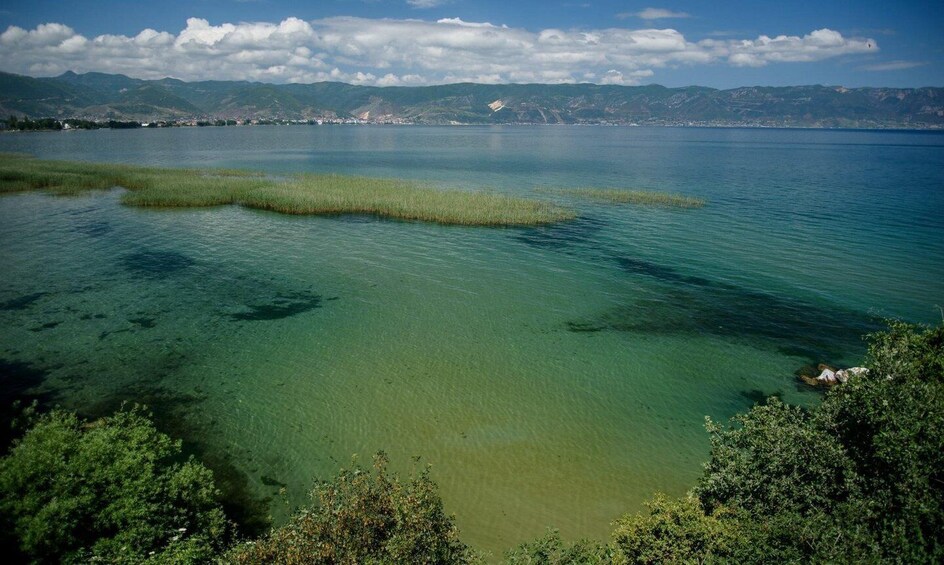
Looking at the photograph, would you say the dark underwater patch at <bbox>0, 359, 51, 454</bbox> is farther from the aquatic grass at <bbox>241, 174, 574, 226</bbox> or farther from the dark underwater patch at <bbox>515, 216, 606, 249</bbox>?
the dark underwater patch at <bbox>515, 216, 606, 249</bbox>

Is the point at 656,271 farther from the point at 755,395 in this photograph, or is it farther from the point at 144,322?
the point at 144,322

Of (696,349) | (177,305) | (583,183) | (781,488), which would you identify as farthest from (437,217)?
(781,488)

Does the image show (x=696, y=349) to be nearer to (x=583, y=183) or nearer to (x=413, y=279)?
(x=413, y=279)

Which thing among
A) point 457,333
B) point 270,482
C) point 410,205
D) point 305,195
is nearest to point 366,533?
point 270,482

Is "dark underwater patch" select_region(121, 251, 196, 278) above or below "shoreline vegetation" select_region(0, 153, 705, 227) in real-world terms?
below

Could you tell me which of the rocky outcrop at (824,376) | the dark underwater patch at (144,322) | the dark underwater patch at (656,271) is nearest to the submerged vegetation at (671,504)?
the rocky outcrop at (824,376)

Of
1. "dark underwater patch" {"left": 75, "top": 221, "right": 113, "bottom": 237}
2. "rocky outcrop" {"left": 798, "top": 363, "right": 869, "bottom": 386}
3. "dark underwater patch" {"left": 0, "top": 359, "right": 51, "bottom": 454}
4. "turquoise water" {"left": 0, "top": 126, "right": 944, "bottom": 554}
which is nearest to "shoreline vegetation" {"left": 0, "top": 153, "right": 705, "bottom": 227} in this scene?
"turquoise water" {"left": 0, "top": 126, "right": 944, "bottom": 554}

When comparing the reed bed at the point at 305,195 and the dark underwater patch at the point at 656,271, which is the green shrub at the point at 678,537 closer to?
the dark underwater patch at the point at 656,271
